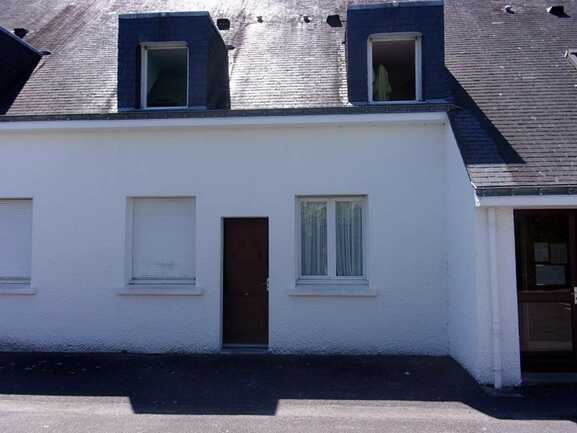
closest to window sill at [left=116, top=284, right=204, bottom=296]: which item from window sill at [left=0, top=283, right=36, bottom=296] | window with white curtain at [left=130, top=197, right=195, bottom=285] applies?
window with white curtain at [left=130, top=197, right=195, bottom=285]

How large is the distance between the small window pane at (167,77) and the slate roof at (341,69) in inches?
29.1

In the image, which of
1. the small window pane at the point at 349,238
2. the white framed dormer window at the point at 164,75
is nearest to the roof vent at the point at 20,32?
the white framed dormer window at the point at 164,75

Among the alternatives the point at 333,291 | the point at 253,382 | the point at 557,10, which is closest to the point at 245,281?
the point at 333,291

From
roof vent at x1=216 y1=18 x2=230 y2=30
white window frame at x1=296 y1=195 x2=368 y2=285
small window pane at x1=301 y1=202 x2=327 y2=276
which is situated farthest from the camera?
roof vent at x1=216 y1=18 x2=230 y2=30

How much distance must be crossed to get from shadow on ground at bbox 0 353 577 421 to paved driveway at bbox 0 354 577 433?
0.01 metres

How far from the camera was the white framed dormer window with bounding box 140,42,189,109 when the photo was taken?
31.2ft

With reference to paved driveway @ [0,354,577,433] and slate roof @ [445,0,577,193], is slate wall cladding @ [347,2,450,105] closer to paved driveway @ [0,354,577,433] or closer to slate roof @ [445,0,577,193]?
slate roof @ [445,0,577,193]

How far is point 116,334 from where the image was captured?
878cm

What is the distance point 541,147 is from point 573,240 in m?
1.37

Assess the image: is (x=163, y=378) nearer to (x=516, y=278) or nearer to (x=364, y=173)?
(x=364, y=173)

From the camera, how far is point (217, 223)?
8.78m

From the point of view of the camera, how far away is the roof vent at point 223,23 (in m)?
11.9

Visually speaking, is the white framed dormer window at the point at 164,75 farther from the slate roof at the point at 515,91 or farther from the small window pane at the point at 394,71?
the slate roof at the point at 515,91

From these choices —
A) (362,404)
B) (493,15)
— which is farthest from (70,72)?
(493,15)
